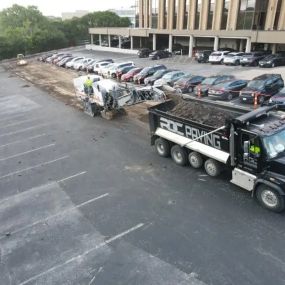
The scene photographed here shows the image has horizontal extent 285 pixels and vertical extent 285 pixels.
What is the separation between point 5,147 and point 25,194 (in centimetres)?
618

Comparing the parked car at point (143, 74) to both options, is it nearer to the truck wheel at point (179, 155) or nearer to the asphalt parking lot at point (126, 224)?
the asphalt parking lot at point (126, 224)

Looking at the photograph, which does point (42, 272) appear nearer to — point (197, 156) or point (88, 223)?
point (88, 223)

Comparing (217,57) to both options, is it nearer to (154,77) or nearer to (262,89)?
(154,77)

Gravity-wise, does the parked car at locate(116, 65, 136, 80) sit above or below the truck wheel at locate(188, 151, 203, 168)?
below

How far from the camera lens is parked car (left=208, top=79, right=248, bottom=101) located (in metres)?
21.9

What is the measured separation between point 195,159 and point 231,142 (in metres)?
2.28

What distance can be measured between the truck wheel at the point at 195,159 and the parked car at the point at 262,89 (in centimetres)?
1038

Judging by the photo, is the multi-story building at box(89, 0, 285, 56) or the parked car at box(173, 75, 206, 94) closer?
the parked car at box(173, 75, 206, 94)

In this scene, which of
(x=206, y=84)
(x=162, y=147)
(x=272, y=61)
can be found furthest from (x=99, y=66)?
(x=162, y=147)

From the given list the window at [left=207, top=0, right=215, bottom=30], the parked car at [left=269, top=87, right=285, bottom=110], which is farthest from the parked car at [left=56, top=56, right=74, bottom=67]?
the parked car at [left=269, top=87, right=285, bottom=110]

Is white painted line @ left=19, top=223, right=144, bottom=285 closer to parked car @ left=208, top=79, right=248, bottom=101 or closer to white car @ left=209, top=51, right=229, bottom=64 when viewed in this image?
parked car @ left=208, top=79, right=248, bottom=101

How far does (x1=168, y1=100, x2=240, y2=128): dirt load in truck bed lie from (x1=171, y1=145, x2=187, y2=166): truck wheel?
4.41 ft

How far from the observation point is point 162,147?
13.7m

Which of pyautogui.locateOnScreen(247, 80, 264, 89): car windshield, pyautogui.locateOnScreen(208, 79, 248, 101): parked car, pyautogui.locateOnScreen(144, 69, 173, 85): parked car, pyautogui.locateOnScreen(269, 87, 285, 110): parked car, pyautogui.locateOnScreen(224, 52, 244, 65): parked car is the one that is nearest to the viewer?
pyautogui.locateOnScreen(269, 87, 285, 110): parked car
